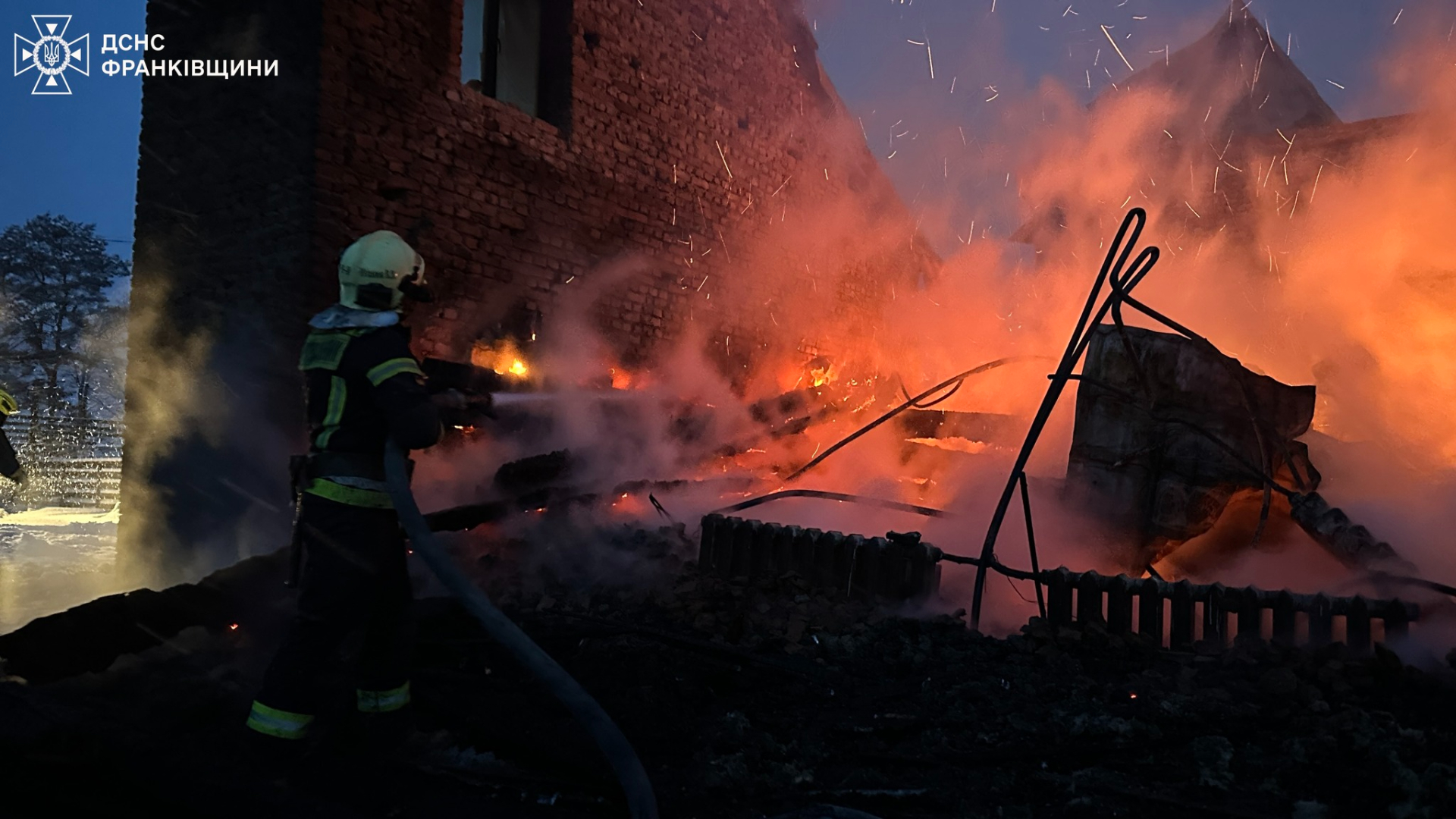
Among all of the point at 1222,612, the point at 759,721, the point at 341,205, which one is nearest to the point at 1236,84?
the point at 1222,612

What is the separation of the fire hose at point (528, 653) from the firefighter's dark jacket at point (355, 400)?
0.31 feet

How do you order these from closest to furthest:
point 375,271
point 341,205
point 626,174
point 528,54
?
point 375,271 < point 341,205 < point 528,54 < point 626,174

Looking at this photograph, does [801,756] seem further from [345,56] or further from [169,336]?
A: [169,336]

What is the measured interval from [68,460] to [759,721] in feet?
59.4

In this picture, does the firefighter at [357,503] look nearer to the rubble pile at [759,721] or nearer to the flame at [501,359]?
the rubble pile at [759,721]

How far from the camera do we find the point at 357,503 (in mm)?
2918

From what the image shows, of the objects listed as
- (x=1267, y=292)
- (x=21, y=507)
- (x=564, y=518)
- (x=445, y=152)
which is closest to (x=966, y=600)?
(x=564, y=518)

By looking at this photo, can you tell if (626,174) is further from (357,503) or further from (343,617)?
(343,617)

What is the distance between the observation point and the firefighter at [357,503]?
110 inches

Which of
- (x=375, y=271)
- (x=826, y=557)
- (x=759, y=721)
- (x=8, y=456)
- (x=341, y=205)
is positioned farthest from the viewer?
(x=341, y=205)

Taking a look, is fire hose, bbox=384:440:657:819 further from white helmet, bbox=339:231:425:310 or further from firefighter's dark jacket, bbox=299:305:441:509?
white helmet, bbox=339:231:425:310

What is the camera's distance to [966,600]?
5.21m

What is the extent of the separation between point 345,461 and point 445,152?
4550mm

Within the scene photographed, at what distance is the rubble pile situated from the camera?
8.31ft
